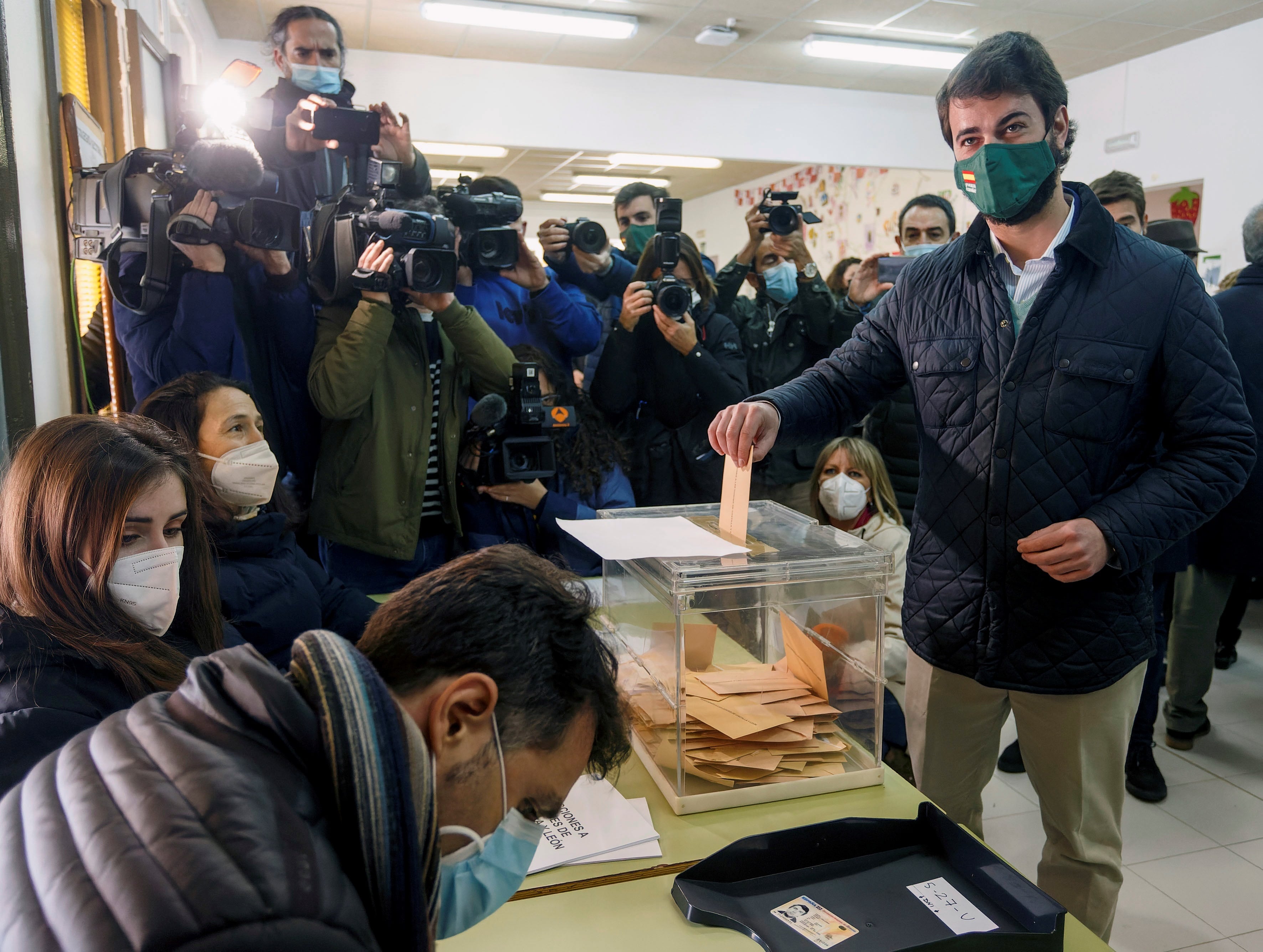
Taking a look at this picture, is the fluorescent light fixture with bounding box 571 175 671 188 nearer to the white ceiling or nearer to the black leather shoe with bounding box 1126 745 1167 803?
the white ceiling

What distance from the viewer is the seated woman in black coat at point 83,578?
39.6 inches

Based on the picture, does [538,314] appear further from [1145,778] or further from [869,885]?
[1145,778]

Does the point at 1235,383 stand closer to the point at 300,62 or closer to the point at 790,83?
the point at 300,62

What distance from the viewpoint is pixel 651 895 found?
101 cm

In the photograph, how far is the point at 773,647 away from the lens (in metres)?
1.47

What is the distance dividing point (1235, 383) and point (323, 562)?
6.32ft

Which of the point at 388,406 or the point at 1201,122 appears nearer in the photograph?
the point at 388,406

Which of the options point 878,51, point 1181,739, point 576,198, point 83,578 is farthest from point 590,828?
point 576,198

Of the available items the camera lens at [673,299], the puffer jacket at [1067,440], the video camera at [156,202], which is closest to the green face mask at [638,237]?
the camera lens at [673,299]

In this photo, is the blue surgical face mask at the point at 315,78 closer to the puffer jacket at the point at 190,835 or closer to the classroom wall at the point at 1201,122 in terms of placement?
the puffer jacket at the point at 190,835

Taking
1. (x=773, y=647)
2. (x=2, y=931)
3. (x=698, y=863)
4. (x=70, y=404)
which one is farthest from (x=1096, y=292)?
(x=70, y=404)

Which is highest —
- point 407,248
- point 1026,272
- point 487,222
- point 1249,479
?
point 487,222

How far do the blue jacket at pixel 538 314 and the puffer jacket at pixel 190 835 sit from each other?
2.11 meters

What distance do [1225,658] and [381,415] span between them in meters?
3.28
